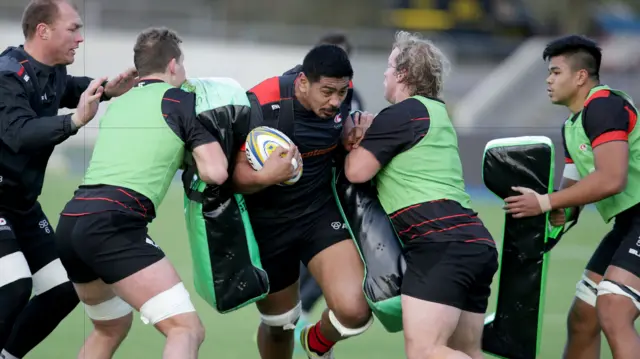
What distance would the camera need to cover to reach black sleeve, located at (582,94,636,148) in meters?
4.80

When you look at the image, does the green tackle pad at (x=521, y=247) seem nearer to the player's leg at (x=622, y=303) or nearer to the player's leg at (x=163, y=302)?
the player's leg at (x=622, y=303)

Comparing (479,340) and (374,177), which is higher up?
(374,177)

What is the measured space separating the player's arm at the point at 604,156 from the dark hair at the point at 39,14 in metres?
2.84

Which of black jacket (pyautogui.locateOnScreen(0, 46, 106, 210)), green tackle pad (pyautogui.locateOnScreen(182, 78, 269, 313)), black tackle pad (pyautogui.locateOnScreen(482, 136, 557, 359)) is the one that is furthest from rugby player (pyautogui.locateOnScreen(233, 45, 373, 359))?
black jacket (pyautogui.locateOnScreen(0, 46, 106, 210))

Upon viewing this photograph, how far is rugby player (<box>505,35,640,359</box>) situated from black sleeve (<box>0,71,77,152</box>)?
235 cm

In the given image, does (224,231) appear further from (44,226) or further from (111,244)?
(44,226)

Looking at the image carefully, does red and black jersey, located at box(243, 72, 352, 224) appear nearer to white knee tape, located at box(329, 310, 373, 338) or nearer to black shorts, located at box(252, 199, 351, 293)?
black shorts, located at box(252, 199, 351, 293)

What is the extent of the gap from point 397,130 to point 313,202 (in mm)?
729

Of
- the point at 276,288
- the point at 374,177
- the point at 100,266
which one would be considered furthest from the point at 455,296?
the point at 100,266

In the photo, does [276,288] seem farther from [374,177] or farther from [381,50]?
[381,50]

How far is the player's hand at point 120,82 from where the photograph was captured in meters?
5.18

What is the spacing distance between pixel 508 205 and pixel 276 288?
1.36m

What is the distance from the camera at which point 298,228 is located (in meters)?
5.10

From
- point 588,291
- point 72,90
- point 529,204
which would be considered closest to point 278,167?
point 529,204
